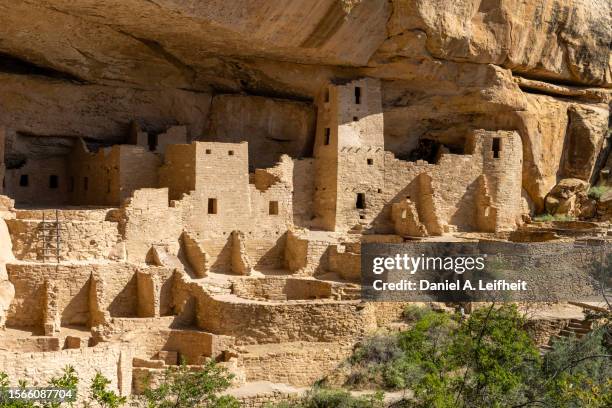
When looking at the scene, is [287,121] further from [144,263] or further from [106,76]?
[144,263]

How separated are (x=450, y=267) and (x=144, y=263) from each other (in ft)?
21.0

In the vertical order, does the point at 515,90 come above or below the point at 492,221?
above

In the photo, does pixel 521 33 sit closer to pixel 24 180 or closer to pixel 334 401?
pixel 24 180

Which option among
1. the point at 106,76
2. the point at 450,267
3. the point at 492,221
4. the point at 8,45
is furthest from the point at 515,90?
the point at 8,45

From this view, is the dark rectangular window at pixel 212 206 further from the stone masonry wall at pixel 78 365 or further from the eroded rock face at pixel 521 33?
the stone masonry wall at pixel 78 365

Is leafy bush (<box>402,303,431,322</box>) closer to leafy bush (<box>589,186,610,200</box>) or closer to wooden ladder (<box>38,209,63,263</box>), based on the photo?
wooden ladder (<box>38,209,63,263</box>)

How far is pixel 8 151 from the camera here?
23.9 metres

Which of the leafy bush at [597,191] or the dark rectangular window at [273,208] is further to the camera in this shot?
the leafy bush at [597,191]

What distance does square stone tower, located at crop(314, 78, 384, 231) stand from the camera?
25.2m

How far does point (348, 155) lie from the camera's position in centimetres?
2527

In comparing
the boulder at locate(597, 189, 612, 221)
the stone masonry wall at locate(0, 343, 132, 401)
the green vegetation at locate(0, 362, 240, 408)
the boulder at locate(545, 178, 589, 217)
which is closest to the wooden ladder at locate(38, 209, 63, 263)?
the stone masonry wall at locate(0, 343, 132, 401)

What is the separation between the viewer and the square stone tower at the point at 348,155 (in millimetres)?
25156

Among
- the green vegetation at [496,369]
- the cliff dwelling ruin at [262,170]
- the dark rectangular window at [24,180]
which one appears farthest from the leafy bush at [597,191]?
the dark rectangular window at [24,180]

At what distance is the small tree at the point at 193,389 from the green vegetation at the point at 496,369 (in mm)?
2753
